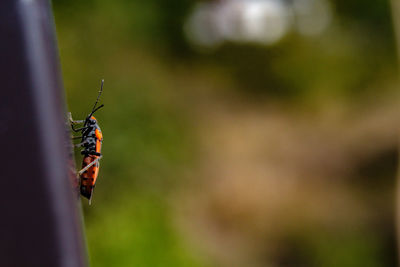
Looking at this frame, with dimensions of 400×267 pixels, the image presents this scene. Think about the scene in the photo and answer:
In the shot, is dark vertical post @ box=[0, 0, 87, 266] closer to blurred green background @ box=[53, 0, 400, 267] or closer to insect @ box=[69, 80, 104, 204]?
insect @ box=[69, 80, 104, 204]

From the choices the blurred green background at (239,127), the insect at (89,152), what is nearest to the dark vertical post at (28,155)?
the insect at (89,152)

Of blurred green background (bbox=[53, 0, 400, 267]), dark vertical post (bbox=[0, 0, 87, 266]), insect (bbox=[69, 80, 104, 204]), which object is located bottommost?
blurred green background (bbox=[53, 0, 400, 267])

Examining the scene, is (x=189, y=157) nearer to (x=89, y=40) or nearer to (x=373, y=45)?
(x=89, y=40)

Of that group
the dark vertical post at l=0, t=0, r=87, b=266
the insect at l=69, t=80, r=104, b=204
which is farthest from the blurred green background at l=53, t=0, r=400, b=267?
the dark vertical post at l=0, t=0, r=87, b=266

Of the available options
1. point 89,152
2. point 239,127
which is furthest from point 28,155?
point 239,127

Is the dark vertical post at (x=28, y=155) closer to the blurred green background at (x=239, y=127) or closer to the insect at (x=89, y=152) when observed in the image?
the insect at (x=89, y=152)

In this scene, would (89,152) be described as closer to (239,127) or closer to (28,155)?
(28,155)
